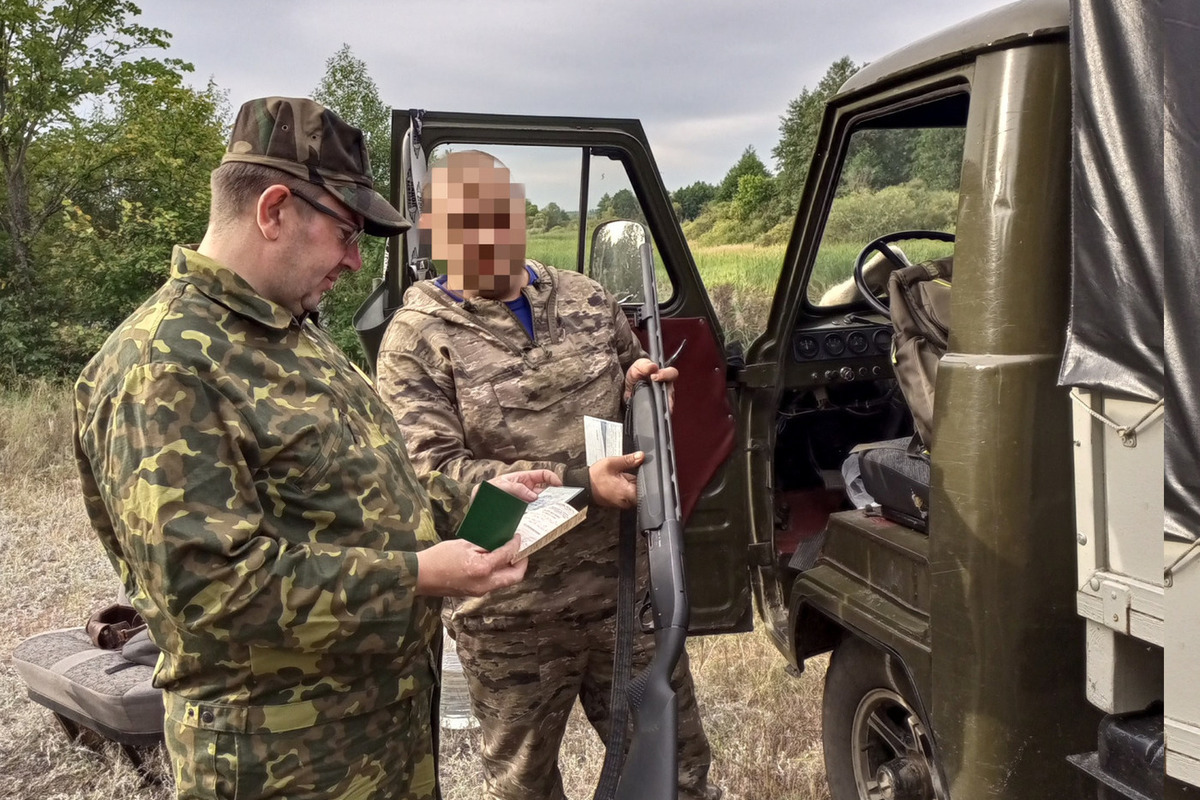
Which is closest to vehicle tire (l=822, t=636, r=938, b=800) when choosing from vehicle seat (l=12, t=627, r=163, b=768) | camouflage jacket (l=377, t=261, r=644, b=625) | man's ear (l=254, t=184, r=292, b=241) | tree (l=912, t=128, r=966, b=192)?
camouflage jacket (l=377, t=261, r=644, b=625)

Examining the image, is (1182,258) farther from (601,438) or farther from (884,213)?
(884,213)

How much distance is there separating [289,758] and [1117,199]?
1.69 metres

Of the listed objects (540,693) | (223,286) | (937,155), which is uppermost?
(937,155)

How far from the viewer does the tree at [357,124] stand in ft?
38.9

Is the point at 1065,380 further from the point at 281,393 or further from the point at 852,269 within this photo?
the point at 852,269

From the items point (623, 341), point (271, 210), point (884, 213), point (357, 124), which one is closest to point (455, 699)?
point (623, 341)

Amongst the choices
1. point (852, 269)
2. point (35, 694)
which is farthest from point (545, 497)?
point (35, 694)

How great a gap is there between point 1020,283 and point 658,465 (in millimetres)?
911

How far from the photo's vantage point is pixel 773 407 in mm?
3145

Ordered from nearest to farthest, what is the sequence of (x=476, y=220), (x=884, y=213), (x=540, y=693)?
(x=476, y=220)
(x=540, y=693)
(x=884, y=213)

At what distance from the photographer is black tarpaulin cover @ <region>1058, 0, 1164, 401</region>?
1358mm

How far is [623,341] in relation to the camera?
2.56 metres

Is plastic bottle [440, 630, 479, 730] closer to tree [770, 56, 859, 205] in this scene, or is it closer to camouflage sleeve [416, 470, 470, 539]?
camouflage sleeve [416, 470, 470, 539]

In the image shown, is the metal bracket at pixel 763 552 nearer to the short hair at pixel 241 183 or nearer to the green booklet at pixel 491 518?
the green booklet at pixel 491 518
